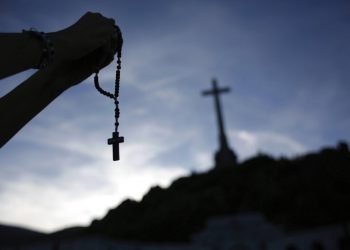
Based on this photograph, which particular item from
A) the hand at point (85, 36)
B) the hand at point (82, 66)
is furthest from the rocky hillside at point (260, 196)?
the hand at point (85, 36)

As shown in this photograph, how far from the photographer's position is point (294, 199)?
119 feet

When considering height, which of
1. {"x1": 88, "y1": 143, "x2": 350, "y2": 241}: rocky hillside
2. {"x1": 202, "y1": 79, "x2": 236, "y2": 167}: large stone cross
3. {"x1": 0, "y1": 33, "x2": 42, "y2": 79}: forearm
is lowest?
{"x1": 0, "y1": 33, "x2": 42, "y2": 79}: forearm

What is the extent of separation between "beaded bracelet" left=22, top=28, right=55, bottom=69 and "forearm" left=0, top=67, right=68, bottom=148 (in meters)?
0.25

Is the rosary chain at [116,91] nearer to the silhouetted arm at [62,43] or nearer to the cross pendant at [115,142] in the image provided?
the cross pendant at [115,142]

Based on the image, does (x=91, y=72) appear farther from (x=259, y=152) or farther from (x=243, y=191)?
(x=259, y=152)

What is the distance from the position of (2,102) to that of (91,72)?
342mm

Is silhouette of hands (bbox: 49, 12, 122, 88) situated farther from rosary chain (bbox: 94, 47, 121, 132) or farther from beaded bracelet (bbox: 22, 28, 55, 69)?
rosary chain (bbox: 94, 47, 121, 132)

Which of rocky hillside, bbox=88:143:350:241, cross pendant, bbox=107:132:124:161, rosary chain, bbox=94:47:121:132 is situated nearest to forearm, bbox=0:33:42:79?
rosary chain, bbox=94:47:121:132

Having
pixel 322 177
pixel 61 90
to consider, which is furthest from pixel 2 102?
pixel 322 177

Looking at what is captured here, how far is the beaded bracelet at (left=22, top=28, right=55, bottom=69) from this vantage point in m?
1.07

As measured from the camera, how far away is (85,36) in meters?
1.25

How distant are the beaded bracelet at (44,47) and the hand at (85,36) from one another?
5 cm

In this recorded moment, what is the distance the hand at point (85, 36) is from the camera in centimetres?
119

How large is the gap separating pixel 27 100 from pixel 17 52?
0.34 meters
